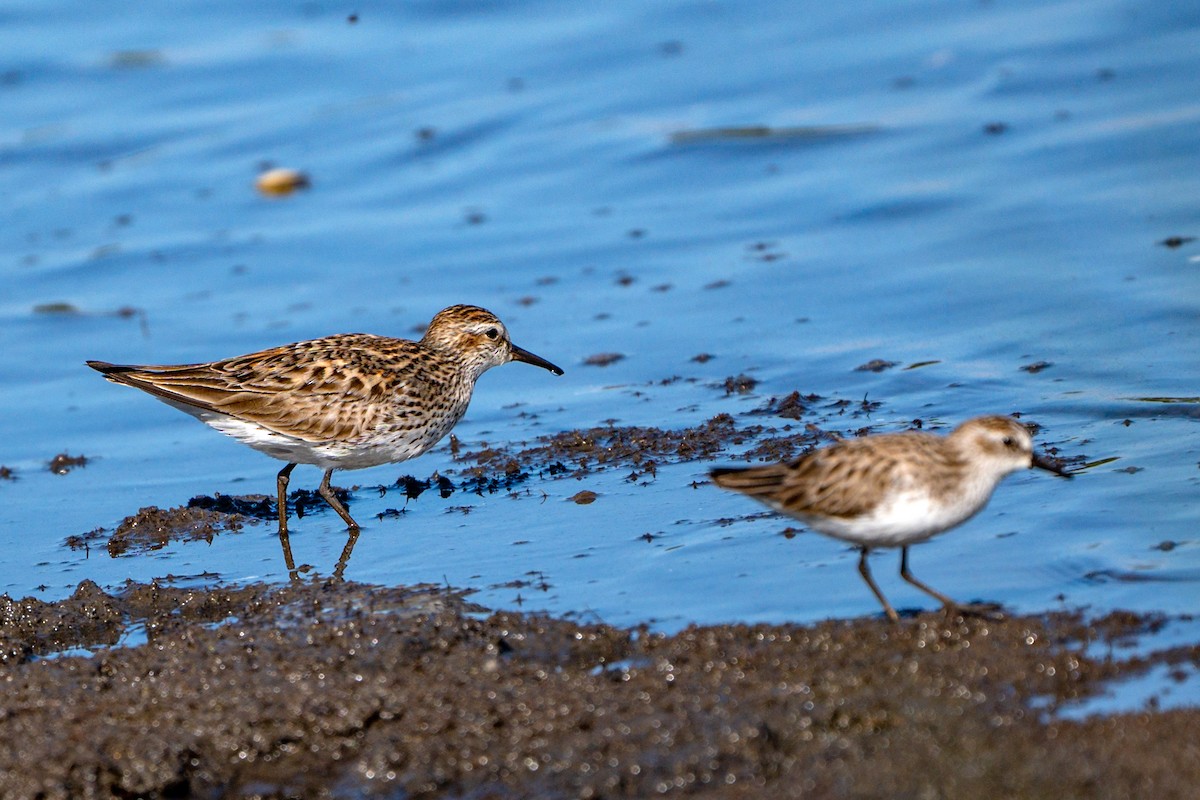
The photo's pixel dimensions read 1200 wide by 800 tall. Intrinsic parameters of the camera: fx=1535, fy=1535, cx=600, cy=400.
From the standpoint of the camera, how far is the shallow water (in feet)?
26.2

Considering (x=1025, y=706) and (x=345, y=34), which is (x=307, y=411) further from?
(x=345, y=34)

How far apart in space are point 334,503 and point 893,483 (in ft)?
12.3

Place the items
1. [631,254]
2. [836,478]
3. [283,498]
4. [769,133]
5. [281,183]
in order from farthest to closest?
[281,183]
[769,133]
[631,254]
[283,498]
[836,478]

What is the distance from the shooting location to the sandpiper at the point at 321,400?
9.01 meters

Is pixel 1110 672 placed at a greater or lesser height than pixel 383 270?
lesser

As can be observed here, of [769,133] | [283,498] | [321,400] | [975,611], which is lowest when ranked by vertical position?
[975,611]

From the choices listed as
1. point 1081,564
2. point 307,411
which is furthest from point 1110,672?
point 307,411

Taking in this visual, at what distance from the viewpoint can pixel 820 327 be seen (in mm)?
11516

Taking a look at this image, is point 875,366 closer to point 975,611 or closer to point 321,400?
point 321,400

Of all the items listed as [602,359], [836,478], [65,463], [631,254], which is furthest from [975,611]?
[631,254]

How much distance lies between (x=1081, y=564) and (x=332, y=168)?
36.0 ft

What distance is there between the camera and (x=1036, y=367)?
10164mm

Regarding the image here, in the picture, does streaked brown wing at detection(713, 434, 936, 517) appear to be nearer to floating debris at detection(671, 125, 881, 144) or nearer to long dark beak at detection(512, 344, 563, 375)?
long dark beak at detection(512, 344, 563, 375)

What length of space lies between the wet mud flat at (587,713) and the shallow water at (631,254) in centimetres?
54
